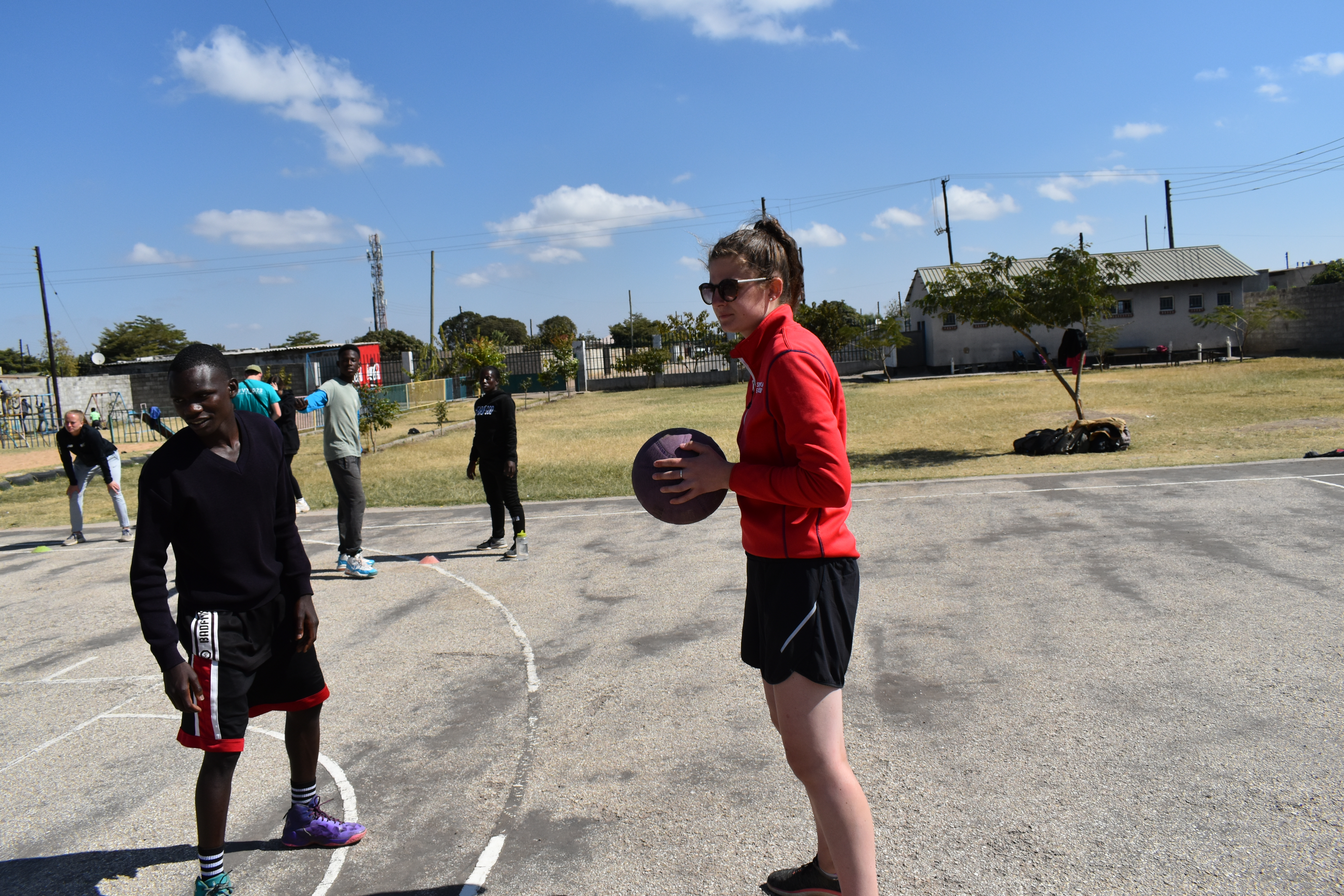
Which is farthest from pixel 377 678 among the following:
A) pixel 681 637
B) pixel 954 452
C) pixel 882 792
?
pixel 954 452

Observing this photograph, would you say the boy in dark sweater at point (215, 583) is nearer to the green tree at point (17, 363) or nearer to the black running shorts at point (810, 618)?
the black running shorts at point (810, 618)

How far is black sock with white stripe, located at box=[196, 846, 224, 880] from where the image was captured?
10.1 feet

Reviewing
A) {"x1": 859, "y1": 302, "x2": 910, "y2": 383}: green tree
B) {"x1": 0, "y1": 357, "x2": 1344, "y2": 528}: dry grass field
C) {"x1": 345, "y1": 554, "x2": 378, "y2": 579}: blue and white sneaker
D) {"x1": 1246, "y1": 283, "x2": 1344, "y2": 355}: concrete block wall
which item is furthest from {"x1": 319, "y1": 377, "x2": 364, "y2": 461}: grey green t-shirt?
{"x1": 1246, "y1": 283, "x2": 1344, "y2": 355}: concrete block wall

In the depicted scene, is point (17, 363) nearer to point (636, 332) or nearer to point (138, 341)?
point (138, 341)

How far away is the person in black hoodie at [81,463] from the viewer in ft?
36.5

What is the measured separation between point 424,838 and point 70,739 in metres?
2.72

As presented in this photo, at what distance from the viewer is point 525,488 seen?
47.4 feet

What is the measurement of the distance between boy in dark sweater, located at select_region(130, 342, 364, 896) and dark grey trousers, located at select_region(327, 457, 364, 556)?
5.19 m

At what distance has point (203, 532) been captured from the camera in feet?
9.94

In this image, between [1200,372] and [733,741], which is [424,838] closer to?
[733,741]

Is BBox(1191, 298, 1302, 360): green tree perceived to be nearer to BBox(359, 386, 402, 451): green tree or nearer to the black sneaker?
BBox(359, 386, 402, 451): green tree

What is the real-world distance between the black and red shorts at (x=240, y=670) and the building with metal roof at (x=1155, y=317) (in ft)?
158

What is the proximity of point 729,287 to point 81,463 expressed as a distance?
468 inches

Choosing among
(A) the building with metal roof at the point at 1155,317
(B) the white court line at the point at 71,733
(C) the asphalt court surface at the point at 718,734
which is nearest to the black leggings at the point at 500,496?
(C) the asphalt court surface at the point at 718,734
